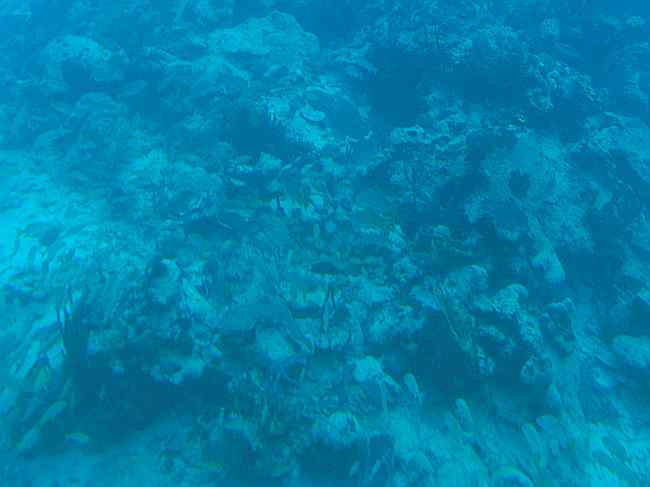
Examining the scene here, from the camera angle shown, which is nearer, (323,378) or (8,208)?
(323,378)

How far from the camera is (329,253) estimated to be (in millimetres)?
→ 5402

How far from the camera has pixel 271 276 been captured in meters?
5.09

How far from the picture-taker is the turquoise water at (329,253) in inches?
161

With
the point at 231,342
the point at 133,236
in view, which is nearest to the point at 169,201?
the point at 133,236

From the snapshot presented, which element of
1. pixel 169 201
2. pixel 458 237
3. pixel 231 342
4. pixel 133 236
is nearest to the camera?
pixel 231 342

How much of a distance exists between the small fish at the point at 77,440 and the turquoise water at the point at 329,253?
0.06 ft

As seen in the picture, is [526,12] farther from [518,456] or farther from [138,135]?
[518,456]

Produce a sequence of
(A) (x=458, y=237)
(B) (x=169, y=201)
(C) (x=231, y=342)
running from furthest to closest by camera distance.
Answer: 1. (B) (x=169, y=201)
2. (A) (x=458, y=237)
3. (C) (x=231, y=342)

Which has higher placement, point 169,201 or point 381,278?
point 381,278

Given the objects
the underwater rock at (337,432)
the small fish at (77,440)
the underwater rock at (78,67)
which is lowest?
the small fish at (77,440)

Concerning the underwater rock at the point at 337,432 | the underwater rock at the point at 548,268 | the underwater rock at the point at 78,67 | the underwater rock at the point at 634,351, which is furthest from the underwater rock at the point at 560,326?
the underwater rock at the point at 78,67

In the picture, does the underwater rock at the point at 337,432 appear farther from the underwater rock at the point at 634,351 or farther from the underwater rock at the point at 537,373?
the underwater rock at the point at 634,351

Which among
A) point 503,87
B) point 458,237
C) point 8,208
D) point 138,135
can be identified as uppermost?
point 503,87

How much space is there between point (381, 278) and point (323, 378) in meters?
1.33
